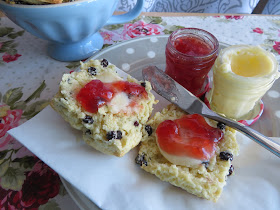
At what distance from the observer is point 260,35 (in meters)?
1.74

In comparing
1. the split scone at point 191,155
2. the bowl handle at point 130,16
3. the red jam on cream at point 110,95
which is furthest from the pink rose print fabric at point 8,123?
the bowl handle at point 130,16

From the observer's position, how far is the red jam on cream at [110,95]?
1.03 m

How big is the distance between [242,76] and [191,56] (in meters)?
0.26

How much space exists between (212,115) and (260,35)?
3.39 feet

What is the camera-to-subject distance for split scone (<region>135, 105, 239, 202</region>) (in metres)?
0.90

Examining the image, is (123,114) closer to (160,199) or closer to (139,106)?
(139,106)

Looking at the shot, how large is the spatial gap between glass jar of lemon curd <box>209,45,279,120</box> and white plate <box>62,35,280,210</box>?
0.39ft

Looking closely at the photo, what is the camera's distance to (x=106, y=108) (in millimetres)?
1023

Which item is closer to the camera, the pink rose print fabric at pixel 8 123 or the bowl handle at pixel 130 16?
the pink rose print fabric at pixel 8 123

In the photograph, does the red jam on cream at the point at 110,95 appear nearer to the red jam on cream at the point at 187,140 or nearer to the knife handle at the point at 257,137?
the red jam on cream at the point at 187,140

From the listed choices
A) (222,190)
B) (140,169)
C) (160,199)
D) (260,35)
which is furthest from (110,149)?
(260,35)

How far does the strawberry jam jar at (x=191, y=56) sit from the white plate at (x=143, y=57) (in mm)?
210

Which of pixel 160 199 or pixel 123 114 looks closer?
pixel 160 199

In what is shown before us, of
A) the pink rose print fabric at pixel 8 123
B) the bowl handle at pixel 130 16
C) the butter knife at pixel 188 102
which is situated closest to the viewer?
the butter knife at pixel 188 102
